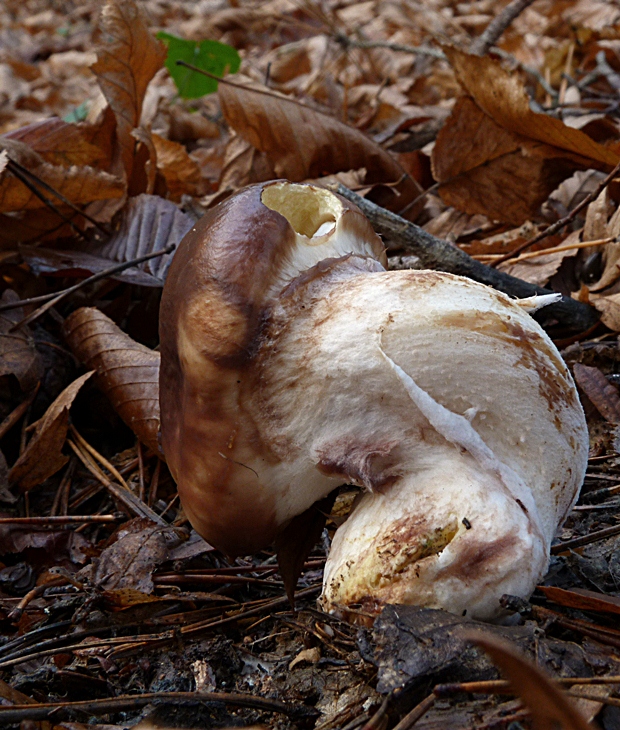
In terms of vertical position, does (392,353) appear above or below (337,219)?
below

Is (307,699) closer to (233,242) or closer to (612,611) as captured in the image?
(612,611)

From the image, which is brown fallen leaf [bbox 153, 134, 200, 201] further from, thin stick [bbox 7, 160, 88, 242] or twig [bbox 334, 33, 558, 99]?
twig [bbox 334, 33, 558, 99]

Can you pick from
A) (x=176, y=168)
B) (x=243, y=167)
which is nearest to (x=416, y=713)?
(x=243, y=167)

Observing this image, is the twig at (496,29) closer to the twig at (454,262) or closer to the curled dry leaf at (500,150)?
the curled dry leaf at (500,150)

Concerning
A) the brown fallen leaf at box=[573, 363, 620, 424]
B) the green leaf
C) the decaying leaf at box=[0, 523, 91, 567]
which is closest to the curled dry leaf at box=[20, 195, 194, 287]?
the decaying leaf at box=[0, 523, 91, 567]

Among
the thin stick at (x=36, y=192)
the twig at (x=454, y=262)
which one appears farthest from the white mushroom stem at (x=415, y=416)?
the thin stick at (x=36, y=192)

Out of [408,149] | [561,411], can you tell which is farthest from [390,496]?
[408,149]

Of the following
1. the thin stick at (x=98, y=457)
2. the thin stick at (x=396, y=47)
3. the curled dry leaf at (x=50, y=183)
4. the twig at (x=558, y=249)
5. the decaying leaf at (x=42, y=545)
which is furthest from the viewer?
the thin stick at (x=396, y=47)
